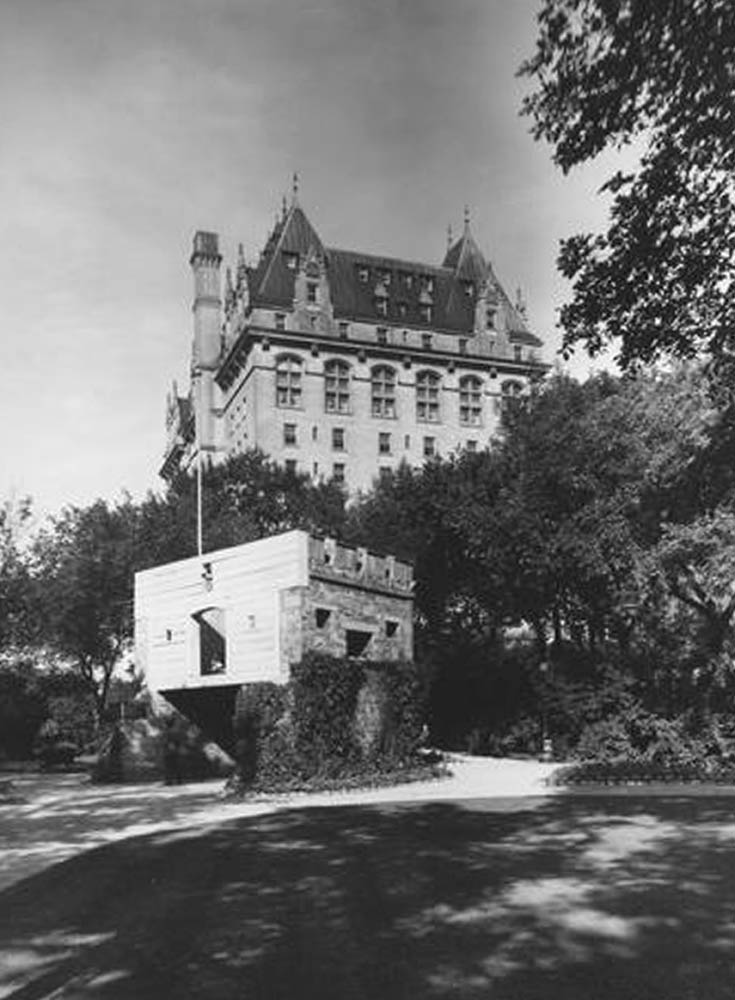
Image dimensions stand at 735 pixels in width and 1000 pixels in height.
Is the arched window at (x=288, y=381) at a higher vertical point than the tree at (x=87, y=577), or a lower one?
higher

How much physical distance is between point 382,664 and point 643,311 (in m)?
22.0

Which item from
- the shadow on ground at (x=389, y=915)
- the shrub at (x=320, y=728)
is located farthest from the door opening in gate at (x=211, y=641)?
the shadow on ground at (x=389, y=915)

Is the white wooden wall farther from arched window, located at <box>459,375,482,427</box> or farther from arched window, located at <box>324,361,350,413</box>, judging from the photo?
arched window, located at <box>459,375,482,427</box>

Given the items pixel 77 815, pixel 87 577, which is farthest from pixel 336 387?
pixel 77 815

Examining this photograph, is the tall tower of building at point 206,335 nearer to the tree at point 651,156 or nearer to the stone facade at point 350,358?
the stone facade at point 350,358

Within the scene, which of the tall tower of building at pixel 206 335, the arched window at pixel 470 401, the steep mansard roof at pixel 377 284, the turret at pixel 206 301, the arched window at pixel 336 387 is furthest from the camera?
the turret at pixel 206 301

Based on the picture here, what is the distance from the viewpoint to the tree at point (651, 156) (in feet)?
33.8

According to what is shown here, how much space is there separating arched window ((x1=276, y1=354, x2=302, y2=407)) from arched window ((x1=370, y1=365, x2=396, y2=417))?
7019 millimetres

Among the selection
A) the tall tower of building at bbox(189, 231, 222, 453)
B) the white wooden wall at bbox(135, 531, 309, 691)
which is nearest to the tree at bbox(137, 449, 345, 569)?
the white wooden wall at bbox(135, 531, 309, 691)

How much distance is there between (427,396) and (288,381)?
13.3 m

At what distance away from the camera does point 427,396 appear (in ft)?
315

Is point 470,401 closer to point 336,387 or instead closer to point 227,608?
point 336,387

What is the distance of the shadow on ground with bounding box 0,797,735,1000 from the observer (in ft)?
30.6

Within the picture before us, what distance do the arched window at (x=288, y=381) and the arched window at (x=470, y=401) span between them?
15.8 metres
